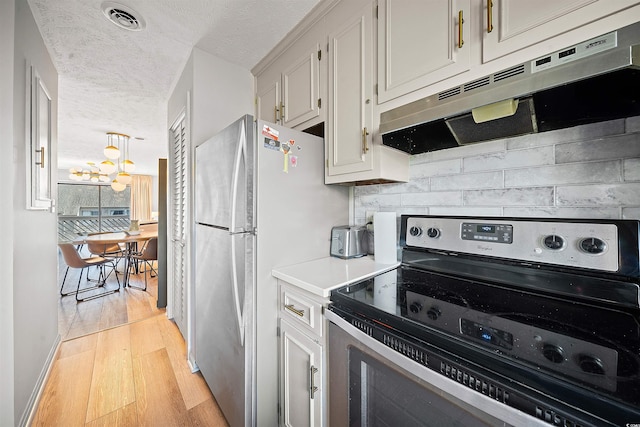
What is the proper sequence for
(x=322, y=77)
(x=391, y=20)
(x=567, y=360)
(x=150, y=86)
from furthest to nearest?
(x=150, y=86) < (x=322, y=77) < (x=391, y=20) < (x=567, y=360)

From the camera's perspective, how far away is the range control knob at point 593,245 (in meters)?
0.81

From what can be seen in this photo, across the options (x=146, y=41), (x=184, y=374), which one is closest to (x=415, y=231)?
(x=184, y=374)

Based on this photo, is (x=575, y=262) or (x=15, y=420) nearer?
(x=575, y=262)

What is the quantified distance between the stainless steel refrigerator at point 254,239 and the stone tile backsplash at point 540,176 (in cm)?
62

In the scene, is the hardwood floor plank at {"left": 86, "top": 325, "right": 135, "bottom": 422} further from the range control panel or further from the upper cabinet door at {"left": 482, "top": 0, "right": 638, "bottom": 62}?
the upper cabinet door at {"left": 482, "top": 0, "right": 638, "bottom": 62}

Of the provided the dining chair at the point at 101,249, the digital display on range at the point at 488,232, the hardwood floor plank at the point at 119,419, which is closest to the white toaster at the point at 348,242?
the digital display on range at the point at 488,232

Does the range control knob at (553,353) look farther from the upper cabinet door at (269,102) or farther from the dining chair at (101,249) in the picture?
the dining chair at (101,249)

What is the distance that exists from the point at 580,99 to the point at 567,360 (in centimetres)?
79

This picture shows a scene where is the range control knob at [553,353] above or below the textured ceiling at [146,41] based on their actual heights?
below

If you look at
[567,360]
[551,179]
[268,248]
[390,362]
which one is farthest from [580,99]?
[268,248]

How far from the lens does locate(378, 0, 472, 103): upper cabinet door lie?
36.5 inches

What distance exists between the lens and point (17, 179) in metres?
1.32

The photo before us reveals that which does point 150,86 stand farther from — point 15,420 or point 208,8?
point 15,420

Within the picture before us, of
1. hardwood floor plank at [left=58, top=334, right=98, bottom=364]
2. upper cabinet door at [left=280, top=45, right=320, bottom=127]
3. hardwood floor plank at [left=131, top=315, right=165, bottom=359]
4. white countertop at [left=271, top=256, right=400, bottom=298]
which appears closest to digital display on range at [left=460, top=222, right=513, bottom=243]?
white countertop at [left=271, top=256, right=400, bottom=298]
